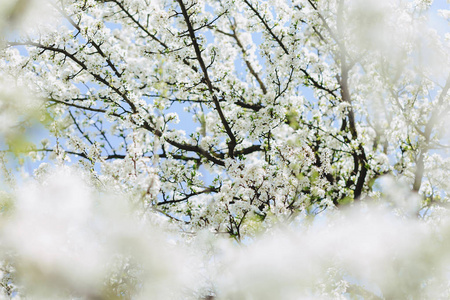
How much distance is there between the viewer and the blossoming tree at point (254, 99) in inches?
203

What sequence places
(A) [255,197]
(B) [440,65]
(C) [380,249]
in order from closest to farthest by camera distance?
(C) [380,249]
(A) [255,197]
(B) [440,65]

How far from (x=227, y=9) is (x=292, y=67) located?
1.85m

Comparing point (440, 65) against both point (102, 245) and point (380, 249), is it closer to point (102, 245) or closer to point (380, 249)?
point (380, 249)

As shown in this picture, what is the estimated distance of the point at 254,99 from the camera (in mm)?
8477

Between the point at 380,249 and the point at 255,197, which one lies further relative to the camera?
the point at 255,197

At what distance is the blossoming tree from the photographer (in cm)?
517

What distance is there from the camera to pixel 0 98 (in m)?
1.44

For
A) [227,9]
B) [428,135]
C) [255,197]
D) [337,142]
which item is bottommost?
[255,197]

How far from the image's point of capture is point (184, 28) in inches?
264

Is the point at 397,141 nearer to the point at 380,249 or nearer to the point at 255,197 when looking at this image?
the point at 255,197

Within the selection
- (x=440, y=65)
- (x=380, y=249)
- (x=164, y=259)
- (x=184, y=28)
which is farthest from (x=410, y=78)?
(x=164, y=259)

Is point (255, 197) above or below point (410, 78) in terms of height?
below

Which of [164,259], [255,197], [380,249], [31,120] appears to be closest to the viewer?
[31,120]

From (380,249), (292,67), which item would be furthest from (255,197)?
(380,249)
